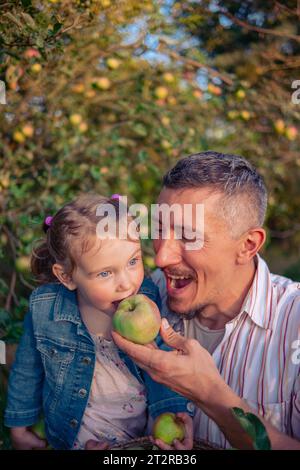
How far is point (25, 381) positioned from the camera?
80.3 inches

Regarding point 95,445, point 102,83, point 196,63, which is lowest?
point 95,445

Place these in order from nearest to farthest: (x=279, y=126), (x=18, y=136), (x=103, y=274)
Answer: (x=103, y=274)
(x=18, y=136)
(x=279, y=126)

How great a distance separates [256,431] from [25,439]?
98cm

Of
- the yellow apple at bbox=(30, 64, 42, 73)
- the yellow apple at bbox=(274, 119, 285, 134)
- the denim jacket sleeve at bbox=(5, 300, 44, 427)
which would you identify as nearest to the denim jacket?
the denim jacket sleeve at bbox=(5, 300, 44, 427)

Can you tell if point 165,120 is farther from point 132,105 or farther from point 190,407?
point 190,407

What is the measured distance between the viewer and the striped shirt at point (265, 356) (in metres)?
1.83

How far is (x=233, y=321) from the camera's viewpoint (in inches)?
77.5

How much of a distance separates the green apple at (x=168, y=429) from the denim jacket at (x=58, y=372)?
86mm

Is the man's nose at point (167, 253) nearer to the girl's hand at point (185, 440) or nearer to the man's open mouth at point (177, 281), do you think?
the man's open mouth at point (177, 281)

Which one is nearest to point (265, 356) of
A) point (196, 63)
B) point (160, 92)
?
point (196, 63)

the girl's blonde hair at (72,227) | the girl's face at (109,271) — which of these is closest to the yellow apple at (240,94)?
the girl's blonde hair at (72,227)

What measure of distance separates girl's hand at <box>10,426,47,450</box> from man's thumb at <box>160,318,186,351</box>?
0.70m

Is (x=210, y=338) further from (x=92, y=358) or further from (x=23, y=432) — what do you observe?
(x=23, y=432)
